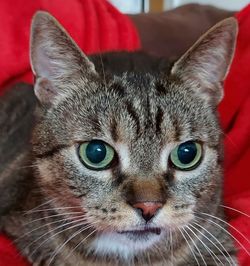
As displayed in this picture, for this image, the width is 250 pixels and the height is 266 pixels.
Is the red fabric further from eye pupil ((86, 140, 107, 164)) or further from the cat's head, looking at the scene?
eye pupil ((86, 140, 107, 164))

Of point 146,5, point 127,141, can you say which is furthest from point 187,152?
point 146,5

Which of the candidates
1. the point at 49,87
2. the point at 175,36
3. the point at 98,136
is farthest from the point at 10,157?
the point at 175,36

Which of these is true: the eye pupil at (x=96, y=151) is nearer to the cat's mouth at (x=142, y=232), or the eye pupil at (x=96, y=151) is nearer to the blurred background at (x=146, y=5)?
the cat's mouth at (x=142, y=232)

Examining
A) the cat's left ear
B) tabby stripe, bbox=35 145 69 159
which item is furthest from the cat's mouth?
the cat's left ear

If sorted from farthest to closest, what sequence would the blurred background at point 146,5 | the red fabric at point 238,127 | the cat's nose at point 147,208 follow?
the blurred background at point 146,5, the red fabric at point 238,127, the cat's nose at point 147,208

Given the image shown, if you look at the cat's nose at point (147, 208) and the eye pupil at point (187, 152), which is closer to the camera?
the cat's nose at point (147, 208)

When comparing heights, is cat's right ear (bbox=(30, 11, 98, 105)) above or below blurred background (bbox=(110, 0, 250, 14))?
below

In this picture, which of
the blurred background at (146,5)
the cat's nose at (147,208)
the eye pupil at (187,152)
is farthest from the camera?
the blurred background at (146,5)

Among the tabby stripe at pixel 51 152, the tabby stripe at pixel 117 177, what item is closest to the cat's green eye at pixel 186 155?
the tabby stripe at pixel 117 177
